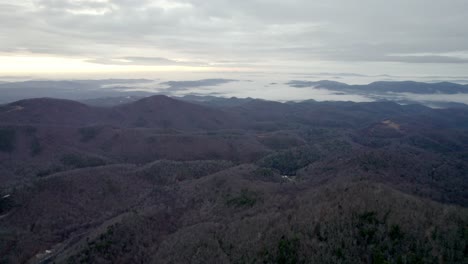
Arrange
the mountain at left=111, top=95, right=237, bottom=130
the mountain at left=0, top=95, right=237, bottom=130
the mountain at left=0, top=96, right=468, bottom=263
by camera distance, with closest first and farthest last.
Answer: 1. the mountain at left=0, top=96, right=468, bottom=263
2. the mountain at left=0, top=95, right=237, bottom=130
3. the mountain at left=111, top=95, right=237, bottom=130

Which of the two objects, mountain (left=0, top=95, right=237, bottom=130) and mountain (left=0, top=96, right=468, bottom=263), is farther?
mountain (left=0, top=95, right=237, bottom=130)

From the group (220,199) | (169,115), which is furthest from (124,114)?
(220,199)

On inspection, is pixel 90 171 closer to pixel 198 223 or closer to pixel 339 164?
pixel 198 223

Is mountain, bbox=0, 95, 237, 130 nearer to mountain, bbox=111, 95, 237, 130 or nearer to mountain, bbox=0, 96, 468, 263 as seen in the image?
mountain, bbox=111, 95, 237, 130

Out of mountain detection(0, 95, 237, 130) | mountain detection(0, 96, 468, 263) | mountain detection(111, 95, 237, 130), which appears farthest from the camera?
mountain detection(111, 95, 237, 130)

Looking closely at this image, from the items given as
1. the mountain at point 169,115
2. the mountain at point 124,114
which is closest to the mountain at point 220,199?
the mountain at point 124,114

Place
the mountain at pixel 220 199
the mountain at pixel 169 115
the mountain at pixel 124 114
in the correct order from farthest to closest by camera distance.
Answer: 1. the mountain at pixel 169 115
2. the mountain at pixel 124 114
3. the mountain at pixel 220 199

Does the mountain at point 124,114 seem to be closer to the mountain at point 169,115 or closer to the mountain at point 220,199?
the mountain at point 169,115

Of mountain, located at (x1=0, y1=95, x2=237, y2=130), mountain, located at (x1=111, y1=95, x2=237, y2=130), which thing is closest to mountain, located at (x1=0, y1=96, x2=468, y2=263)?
mountain, located at (x1=0, y1=95, x2=237, y2=130)

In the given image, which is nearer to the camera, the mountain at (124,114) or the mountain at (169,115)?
the mountain at (124,114)
